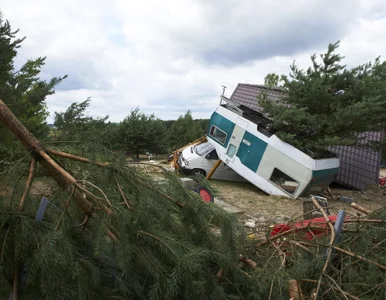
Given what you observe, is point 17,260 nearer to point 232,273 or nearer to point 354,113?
point 232,273

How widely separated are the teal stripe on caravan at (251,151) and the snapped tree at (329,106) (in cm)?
77

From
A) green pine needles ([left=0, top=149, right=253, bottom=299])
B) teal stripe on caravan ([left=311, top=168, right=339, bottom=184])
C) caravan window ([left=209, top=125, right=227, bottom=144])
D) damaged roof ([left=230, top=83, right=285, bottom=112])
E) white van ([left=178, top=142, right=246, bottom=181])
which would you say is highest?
damaged roof ([left=230, top=83, right=285, bottom=112])

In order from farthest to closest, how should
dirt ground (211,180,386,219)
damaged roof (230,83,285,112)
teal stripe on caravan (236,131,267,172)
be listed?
damaged roof (230,83,285,112) < teal stripe on caravan (236,131,267,172) < dirt ground (211,180,386,219)

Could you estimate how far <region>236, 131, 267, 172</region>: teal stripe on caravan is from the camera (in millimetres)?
11023

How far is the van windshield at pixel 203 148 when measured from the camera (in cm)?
1381

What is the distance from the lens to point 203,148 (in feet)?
46.5

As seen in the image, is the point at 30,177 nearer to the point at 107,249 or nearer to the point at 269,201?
the point at 107,249

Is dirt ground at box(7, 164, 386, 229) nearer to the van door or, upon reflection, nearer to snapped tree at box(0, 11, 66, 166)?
the van door

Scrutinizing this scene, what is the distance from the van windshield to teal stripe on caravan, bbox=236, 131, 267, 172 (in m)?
2.36

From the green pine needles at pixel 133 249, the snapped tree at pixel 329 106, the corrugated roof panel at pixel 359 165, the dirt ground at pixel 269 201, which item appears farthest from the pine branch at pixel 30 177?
the corrugated roof panel at pixel 359 165

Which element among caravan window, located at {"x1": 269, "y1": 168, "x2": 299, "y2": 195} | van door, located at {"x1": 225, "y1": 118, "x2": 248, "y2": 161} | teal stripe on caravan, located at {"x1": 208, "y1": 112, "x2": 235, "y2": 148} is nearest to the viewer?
caravan window, located at {"x1": 269, "y1": 168, "x2": 299, "y2": 195}

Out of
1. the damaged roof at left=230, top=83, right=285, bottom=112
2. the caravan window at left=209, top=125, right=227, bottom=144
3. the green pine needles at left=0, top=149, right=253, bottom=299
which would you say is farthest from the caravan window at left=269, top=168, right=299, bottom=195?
the green pine needles at left=0, top=149, right=253, bottom=299

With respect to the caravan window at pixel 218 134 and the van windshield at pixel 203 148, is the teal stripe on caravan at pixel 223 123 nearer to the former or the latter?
the caravan window at pixel 218 134

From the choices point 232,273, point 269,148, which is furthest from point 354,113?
point 232,273
